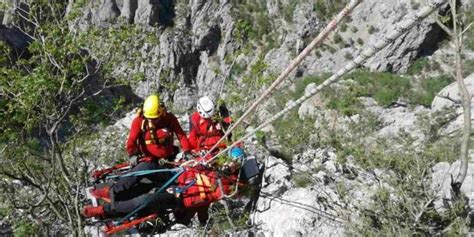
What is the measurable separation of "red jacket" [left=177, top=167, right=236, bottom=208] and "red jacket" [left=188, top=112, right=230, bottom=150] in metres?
0.51

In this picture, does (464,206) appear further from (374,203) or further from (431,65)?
(431,65)

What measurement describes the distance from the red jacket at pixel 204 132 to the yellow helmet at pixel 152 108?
0.87 meters

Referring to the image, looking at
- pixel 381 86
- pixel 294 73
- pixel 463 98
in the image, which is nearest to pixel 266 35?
pixel 294 73

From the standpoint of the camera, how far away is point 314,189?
19.4ft

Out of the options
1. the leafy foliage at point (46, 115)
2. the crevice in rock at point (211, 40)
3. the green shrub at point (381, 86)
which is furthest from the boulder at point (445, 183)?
the crevice in rock at point (211, 40)

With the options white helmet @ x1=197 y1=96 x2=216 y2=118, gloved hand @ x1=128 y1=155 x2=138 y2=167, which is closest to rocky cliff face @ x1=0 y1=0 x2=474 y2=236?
white helmet @ x1=197 y1=96 x2=216 y2=118

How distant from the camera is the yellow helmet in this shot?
232 inches

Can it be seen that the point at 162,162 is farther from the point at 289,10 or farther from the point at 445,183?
the point at 289,10

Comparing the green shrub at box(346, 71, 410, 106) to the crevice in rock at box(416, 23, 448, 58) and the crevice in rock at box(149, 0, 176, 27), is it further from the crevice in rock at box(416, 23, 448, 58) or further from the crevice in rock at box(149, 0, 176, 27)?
the crevice in rock at box(149, 0, 176, 27)

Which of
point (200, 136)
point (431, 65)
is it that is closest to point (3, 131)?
point (200, 136)

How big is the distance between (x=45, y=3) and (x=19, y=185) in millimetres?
3063

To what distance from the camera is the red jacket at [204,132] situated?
21.8ft

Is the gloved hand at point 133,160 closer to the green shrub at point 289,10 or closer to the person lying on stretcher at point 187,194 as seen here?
the person lying on stretcher at point 187,194

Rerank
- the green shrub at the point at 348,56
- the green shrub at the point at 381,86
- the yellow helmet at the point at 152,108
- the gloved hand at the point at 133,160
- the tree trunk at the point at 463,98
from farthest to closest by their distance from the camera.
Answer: the green shrub at the point at 348,56, the green shrub at the point at 381,86, the gloved hand at the point at 133,160, the yellow helmet at the point at 152,108, the tree trunk at the point at 463,98
